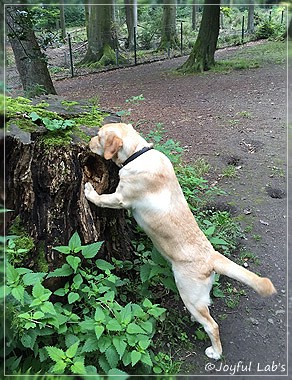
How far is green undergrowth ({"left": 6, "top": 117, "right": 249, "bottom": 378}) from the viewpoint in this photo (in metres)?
2.01

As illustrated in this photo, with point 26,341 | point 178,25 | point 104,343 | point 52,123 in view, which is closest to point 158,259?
point 104,343

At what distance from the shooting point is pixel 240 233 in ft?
12.7

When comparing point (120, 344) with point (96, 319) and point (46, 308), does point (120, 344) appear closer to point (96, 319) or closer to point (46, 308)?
point (96, 319)

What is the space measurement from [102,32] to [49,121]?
1.30 metres

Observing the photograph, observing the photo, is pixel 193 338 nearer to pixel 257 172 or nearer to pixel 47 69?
pixel 257 172

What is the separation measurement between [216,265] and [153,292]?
748 mm

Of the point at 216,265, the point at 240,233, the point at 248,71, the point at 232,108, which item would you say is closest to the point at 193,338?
the point at 216,265

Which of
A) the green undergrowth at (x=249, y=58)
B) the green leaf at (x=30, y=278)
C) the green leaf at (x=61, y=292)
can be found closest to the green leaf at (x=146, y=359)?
the green leaf at (x=61, y=292)

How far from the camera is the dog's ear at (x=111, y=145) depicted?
2527 mm

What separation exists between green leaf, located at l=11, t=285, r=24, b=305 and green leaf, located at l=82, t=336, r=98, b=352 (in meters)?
0.44

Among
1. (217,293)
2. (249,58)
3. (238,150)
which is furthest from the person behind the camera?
(238,150)

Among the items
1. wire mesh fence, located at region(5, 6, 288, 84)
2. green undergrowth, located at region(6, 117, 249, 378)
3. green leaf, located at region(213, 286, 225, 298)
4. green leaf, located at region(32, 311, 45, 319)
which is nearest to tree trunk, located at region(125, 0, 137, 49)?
wire mesh fence, located at region(5, 6, 288, 84)

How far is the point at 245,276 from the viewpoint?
2326 mm

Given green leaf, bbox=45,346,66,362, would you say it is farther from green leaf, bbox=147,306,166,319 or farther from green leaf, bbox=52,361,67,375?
green leaf, bbox=147,306,166,319
